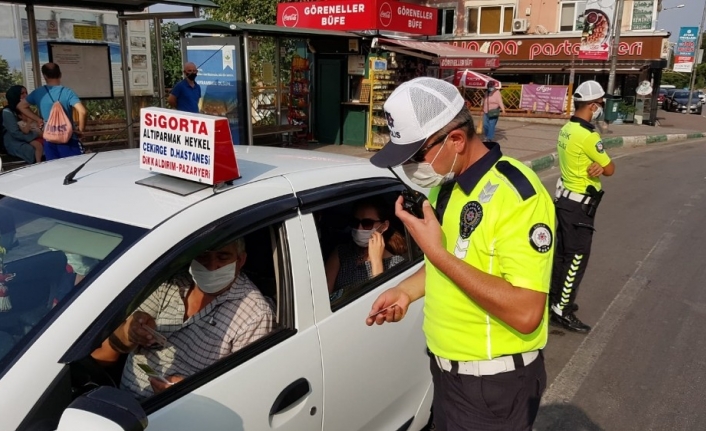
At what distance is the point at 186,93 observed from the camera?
9484 mm

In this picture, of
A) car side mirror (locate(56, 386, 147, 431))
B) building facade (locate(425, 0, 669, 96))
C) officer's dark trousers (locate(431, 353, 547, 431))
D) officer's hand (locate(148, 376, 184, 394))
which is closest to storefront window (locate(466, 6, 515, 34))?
building facade (locate(425, 0, 669, 96))

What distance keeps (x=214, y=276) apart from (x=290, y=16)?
1401 cm

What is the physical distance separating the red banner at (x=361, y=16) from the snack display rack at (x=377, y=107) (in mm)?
1091

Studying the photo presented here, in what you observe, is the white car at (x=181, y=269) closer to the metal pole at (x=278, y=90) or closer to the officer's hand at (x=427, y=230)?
the officer's hand at (x=427, y=230)

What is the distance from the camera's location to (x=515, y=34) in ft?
91.2

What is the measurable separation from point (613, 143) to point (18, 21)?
1562 centimetres

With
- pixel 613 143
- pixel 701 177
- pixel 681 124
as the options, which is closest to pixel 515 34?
pixel 681 124

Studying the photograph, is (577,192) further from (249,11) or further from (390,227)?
(249,11)

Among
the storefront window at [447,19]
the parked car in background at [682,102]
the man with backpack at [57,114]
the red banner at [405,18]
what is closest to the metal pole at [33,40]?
the man with backpack at [57,114]

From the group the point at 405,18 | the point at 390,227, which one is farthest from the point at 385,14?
→ the point at 390,227

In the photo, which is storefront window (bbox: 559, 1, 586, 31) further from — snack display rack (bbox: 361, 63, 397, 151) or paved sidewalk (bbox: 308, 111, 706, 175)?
snack display rack (bbox: 361, 63, 397, 151)

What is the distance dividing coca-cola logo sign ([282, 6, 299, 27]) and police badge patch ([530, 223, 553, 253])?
14.2 m

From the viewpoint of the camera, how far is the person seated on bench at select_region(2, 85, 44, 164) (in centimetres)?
679

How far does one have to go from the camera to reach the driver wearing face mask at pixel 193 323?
2041 mm
